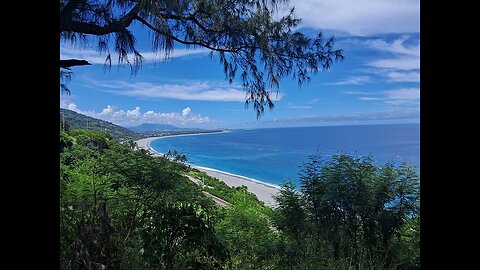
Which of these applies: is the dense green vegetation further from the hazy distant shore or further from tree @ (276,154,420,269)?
the hazy distant shore

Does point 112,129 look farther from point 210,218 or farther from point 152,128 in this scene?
point 210,218

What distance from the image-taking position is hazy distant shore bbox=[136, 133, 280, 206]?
311 cm

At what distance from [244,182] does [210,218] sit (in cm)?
432

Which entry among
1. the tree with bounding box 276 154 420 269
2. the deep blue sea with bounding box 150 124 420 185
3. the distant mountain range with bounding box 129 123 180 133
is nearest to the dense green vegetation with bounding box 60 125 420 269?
the tree with bounding box 276 154 420 269

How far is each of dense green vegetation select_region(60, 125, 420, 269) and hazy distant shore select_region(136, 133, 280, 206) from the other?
183mm

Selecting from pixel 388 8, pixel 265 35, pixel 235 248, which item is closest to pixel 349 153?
pixel 235 248

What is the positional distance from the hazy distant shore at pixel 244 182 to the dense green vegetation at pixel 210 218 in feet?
0.60

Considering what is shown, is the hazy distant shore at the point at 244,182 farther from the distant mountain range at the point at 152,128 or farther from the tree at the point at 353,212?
the tree at the point at 353,212
